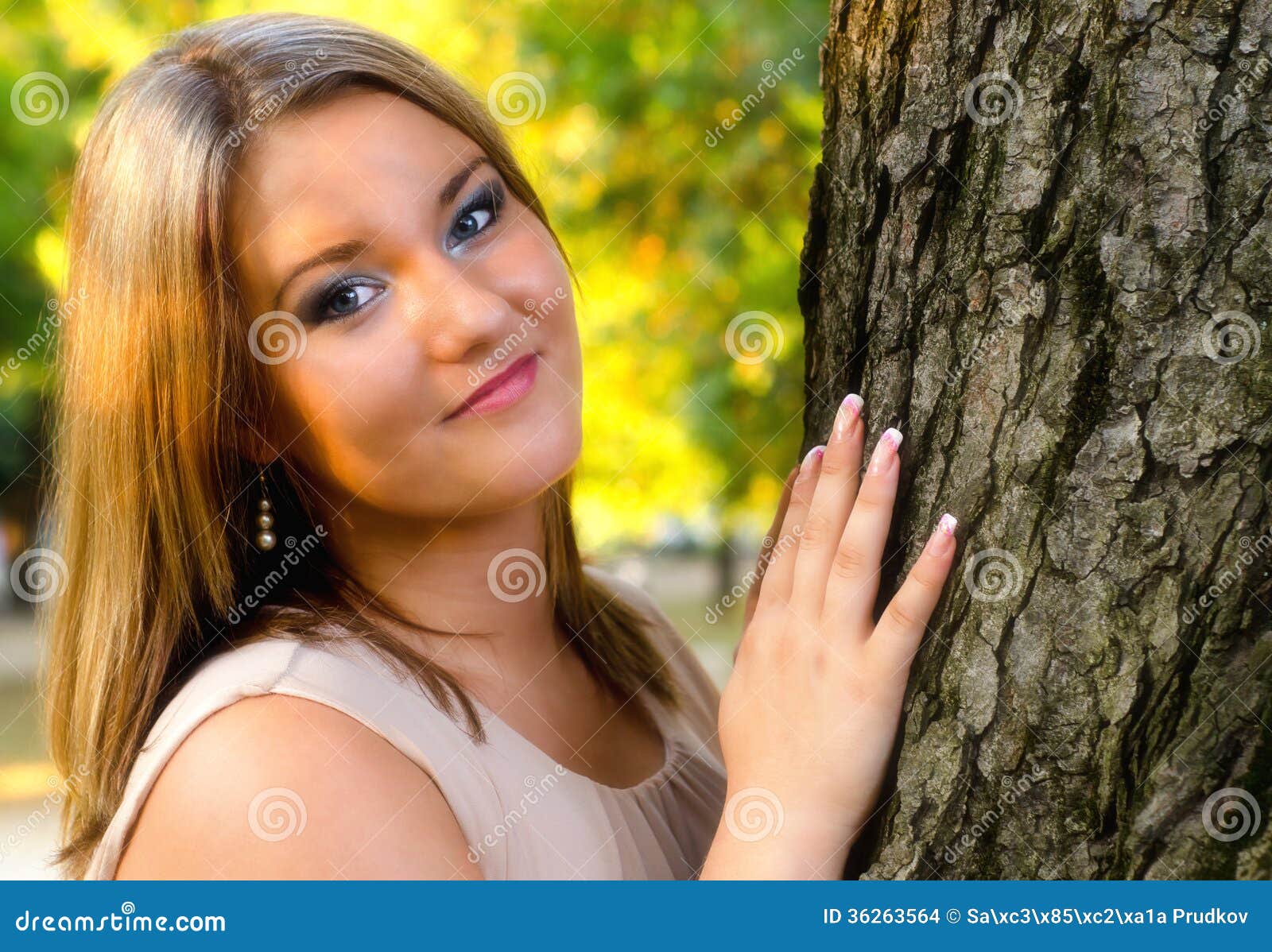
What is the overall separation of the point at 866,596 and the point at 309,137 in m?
1.04

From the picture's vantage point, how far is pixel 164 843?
149cm

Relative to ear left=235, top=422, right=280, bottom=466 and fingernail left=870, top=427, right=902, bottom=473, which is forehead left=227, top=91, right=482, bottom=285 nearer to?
ear left=235, top=422, right=280, bottom=466

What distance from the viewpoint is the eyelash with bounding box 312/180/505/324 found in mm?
1695

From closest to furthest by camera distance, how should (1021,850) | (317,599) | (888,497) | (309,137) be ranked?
(1021,850), (888,497), (309,137), (317,599)

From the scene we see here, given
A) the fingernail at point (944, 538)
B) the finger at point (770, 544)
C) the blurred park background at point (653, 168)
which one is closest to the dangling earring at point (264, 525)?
the finger at point (770, 544)

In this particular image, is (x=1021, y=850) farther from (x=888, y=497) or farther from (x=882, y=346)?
(x=882, y=346)

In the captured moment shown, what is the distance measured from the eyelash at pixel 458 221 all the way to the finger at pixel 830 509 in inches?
26.1

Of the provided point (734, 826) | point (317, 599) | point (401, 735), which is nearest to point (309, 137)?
point (317, 599)

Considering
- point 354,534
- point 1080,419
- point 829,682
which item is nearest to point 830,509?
point 829,682

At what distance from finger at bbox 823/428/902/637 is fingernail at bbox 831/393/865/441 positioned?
0.17 feet

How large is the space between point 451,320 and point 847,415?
1.91 feet

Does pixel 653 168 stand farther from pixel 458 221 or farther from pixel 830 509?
pixel 830 509

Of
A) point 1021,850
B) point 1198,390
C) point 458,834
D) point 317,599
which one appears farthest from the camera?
point 317,599

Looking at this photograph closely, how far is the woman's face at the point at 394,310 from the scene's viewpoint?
1679 millimetres
